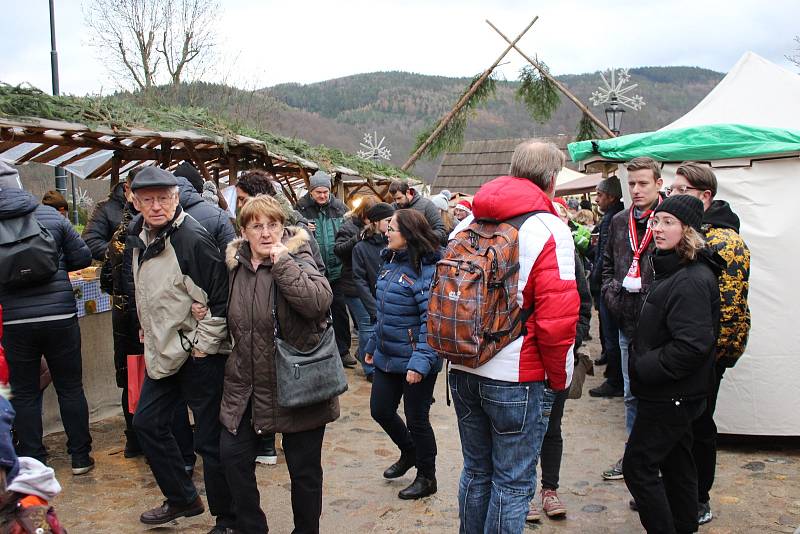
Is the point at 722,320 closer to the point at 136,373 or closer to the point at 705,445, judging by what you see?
the point at 705,445

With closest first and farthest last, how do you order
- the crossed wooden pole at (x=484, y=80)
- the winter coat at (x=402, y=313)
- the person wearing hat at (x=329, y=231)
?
1. the winter coat at (x=402, y=313)
2. the person wearing hat at (x=329, y=231)
3. the crossed wooden pole at (x=484, y=80)

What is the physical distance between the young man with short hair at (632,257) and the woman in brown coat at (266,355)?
6.23ft

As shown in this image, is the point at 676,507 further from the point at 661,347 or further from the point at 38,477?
the point at 38,477

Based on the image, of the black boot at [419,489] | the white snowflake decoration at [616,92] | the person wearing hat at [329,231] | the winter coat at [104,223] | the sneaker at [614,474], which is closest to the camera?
the black boot at [419,489]

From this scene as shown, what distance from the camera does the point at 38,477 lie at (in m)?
2.09


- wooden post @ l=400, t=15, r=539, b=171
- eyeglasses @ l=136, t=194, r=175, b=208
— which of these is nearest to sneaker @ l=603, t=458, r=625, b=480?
eyeglasses @ l=136, t=194, r=175, b=208

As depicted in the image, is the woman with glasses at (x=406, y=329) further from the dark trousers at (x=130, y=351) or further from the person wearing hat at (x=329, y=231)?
the person wearing hat at (x=329, y=231)

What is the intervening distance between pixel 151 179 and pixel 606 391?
16.5 feet

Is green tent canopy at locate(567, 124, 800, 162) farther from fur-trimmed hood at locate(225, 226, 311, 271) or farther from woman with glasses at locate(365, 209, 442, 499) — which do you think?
fur-trimmed hood at locate(225, 226, 311, 271)

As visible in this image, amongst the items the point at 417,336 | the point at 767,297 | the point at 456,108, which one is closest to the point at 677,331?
the point at 417,336

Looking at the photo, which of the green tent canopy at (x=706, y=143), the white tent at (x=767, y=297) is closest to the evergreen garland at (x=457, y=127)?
the green tent canopy at (x=706, y=143)

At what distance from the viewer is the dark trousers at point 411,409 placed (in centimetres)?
456

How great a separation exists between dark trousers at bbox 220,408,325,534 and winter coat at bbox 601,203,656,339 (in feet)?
6.55

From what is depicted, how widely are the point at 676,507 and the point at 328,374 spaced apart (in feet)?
6.48
